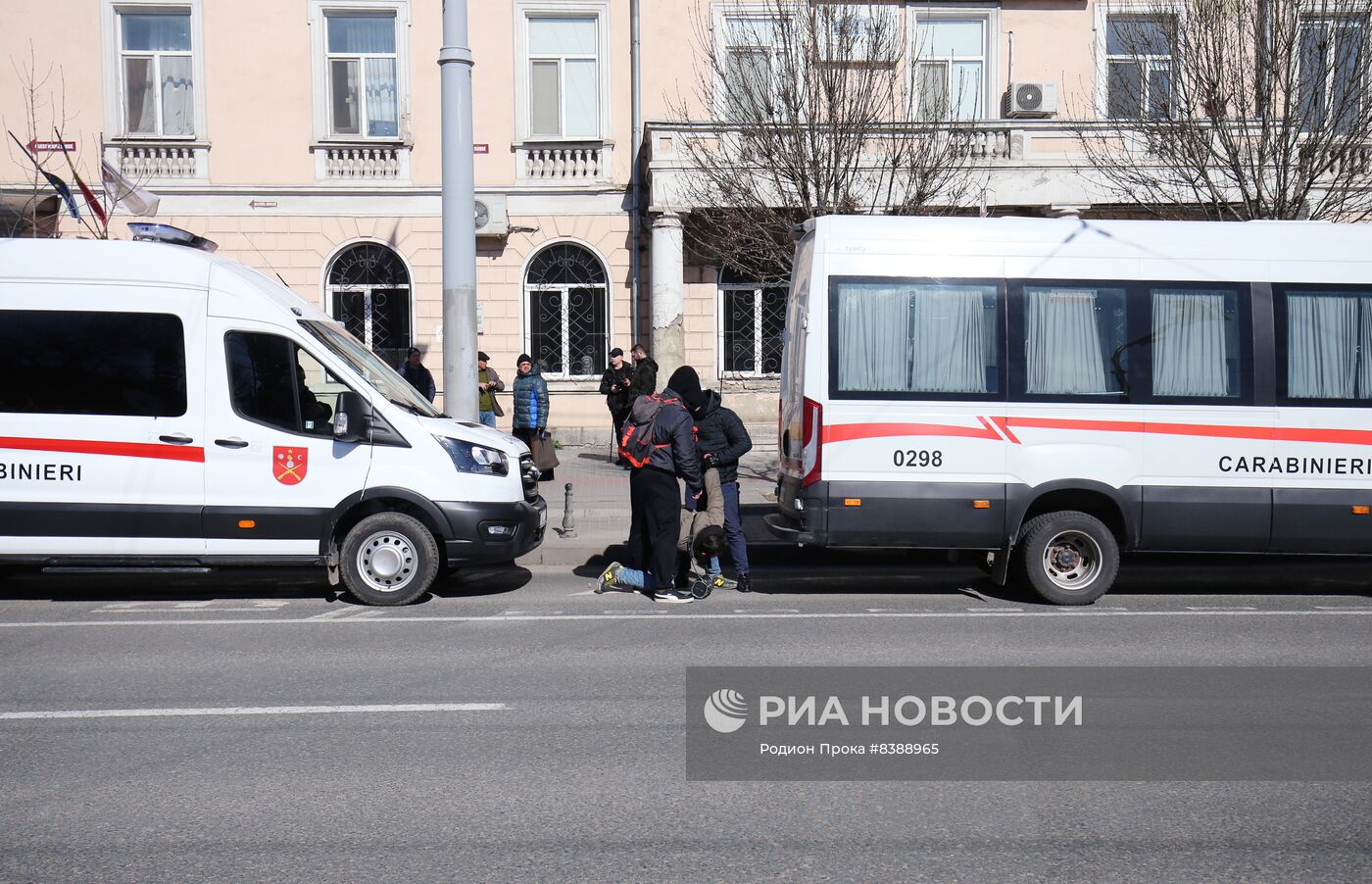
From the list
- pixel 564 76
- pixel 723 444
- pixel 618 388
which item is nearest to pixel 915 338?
pixel 723 444

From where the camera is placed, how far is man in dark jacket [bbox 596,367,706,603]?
9281mm

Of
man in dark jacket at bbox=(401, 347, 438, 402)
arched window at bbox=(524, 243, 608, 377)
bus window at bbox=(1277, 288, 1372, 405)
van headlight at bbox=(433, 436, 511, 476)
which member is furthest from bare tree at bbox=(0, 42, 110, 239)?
bus window at bbox=(1277, 288, 1372, 405)

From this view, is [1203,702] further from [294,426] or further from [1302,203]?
[1302,203]

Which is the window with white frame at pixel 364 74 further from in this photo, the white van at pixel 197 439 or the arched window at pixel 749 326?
the white van at pixel 197 439

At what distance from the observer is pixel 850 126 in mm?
14062

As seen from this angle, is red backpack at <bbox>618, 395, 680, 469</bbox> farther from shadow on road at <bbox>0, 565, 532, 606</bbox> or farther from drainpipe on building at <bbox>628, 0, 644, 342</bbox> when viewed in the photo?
drainpipe on building at <bbox>628, 0, 644, 342</bbox>

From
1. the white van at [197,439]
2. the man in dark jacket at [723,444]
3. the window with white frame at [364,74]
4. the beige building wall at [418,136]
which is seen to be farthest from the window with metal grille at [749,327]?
the white van at [197,439]

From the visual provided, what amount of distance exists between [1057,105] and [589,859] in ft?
63.8

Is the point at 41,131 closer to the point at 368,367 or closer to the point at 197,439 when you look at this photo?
the point at 368,367

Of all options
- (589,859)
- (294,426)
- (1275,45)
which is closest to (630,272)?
(1275,45)

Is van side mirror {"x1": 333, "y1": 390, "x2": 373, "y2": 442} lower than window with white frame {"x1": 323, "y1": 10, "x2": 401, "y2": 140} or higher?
lower

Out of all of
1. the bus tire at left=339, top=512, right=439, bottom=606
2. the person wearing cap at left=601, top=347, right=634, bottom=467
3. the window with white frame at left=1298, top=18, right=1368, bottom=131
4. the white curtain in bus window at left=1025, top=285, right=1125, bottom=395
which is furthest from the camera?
the person wearing cap at left=601, top=347, right=634, bottom=467

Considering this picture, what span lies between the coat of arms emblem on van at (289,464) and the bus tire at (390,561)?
1.92 ft

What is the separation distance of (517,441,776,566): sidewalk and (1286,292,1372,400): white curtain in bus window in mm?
4867
